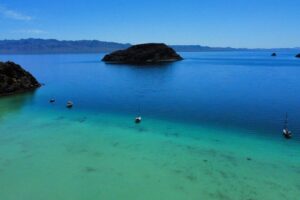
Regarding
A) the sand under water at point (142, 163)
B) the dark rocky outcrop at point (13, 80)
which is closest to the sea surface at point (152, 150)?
the sand under water at point (142, 163)

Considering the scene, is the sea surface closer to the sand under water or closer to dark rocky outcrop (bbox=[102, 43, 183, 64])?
the sand under water

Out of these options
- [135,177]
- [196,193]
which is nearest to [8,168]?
[135,177]

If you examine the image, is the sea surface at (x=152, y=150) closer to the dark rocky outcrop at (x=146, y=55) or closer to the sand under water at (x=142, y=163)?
the sand under water at (x=142, y=163)

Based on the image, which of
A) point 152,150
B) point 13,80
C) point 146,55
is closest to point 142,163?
point 152,150

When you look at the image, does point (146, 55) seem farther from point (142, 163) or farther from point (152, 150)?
point (142, 163)

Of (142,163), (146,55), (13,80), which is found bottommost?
(142,163)

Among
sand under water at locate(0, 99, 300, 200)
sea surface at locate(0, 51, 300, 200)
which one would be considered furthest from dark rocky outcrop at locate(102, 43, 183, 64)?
sand under water at locate(0, 99, 300, 200)

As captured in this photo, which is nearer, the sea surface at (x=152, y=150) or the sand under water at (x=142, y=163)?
the sand under water at (x=142, y=163)
